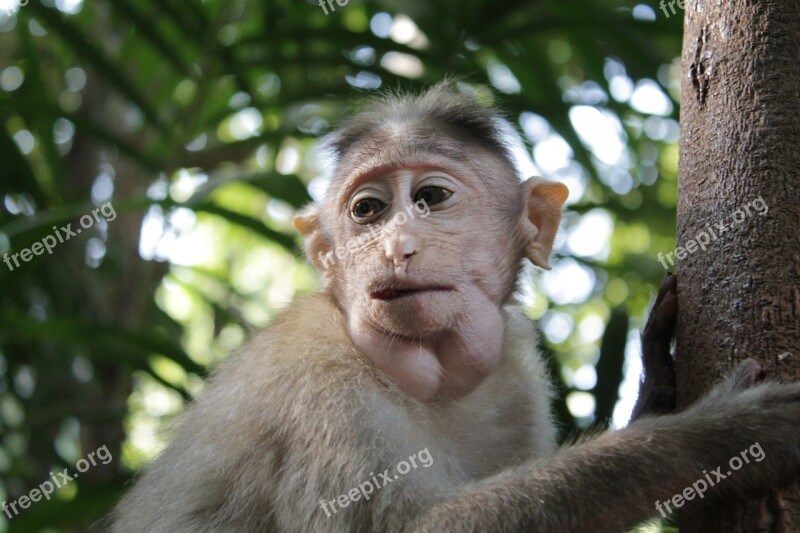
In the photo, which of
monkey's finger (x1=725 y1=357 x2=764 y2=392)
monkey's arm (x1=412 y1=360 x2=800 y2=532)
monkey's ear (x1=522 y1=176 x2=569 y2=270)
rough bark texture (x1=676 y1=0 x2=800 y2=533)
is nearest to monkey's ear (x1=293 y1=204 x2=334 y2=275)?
monkey's ear (x1=522 y1=176 x2=569 y2=270)

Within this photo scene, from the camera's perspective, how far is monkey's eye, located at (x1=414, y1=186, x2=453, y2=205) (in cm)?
362

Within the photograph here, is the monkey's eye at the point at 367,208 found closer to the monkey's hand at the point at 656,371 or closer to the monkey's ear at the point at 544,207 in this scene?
the monkey's ear at the point at 544,207

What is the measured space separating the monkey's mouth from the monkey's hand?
0.76 m

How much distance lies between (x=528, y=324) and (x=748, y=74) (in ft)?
6.29

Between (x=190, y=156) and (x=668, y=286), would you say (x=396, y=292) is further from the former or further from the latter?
(x=190, y=156)

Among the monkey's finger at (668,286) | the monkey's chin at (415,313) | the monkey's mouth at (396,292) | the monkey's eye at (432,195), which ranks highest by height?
the monkey's eye at (432,195)

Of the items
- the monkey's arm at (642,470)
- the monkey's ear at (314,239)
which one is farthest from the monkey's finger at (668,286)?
the monkey's ear at (314,239)

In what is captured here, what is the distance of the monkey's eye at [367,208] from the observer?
3.64 meters

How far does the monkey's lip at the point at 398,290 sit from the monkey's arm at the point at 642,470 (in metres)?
0.74

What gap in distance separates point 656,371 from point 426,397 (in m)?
0.87

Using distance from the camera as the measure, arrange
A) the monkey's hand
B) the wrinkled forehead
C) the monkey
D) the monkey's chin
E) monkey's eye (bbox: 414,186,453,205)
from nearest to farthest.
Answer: the monkey, the monkey's hand, the monkey's chin, monkey's eye (bbox: 414,186,453,205), the wrinkled forehead

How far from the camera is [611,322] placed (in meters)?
3.99

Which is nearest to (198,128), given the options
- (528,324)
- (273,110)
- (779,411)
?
(273,110)

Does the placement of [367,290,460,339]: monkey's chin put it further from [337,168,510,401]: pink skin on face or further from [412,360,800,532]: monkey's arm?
[412,360,800,532]: monkey's arm
